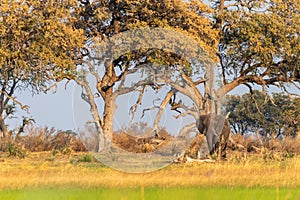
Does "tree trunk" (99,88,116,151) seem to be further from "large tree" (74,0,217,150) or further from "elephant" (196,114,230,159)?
"elephant" (196,114,230,159)

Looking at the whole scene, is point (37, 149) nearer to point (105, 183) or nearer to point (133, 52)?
point (133, 52)

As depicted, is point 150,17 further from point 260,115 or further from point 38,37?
point 260,115

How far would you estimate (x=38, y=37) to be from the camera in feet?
81.6

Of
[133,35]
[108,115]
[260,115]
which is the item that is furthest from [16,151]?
[260,115]

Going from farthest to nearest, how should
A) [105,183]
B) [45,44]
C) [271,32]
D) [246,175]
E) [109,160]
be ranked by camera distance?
[271,32]
[45,44]
[109,160]
[246,175]
[105,183]

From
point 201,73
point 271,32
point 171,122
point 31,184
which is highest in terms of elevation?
point 271,32

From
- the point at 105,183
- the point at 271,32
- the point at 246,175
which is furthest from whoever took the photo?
the point at 271,32

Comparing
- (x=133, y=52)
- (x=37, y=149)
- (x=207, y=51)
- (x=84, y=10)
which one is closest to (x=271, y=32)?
(x=207, y=51)

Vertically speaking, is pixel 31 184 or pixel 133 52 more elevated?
pixel 133 52

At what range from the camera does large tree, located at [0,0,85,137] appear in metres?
24.1

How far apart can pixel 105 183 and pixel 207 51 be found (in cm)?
1632

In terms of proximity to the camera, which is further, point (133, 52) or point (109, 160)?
point (133, 52)

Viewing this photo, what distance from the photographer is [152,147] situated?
23125 millimetres

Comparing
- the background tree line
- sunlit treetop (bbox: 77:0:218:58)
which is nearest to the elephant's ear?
sunlit treetop (bbox: 77:0:218:58)
